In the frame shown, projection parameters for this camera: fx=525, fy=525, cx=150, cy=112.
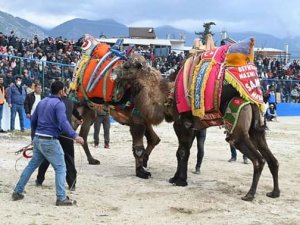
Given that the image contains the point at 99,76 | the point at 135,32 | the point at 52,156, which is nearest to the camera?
the point at 52,156

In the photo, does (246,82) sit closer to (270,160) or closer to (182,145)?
(270,160)

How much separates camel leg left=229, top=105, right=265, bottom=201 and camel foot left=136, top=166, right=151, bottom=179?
1.97 meters

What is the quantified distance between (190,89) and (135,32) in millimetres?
59320

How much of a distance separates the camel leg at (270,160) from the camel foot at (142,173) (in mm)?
2116

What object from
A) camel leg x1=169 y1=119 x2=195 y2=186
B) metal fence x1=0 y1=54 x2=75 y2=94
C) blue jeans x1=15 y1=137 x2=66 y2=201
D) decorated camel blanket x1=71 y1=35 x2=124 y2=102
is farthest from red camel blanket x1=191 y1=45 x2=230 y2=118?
metal fence x1=0 y1=54 x2=75 y2=94

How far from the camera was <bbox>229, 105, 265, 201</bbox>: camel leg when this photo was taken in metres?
7.99

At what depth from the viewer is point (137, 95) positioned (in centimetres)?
947

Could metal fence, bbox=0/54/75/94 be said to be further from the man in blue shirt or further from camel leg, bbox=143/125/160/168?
the man in blue shirt

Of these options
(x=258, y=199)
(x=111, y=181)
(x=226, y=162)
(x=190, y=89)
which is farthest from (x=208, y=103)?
(x=226, y=162)

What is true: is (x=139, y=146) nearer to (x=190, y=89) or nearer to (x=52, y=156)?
(x=190, y=89)

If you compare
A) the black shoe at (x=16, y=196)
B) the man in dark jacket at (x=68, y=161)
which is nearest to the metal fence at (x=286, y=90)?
the man in dark jacket at (x=68, y=161)

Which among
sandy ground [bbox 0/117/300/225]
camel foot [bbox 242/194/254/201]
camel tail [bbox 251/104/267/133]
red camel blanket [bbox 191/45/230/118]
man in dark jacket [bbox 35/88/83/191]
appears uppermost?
red camel blanket [bbox 191/45/230/118]

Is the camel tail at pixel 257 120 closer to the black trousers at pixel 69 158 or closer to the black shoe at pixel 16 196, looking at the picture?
the black trousers at pixel 69 158

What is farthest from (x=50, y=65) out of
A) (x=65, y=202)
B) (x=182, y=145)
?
(x=65, y=202)
